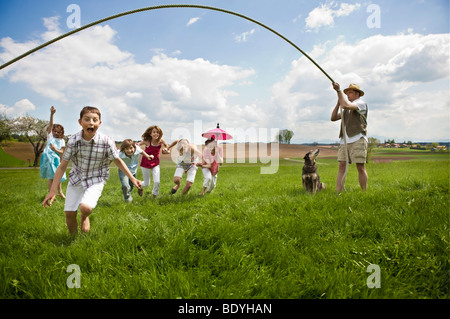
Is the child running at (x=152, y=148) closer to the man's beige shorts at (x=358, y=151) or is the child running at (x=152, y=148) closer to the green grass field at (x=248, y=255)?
the green grass field at (x=248, y=255)

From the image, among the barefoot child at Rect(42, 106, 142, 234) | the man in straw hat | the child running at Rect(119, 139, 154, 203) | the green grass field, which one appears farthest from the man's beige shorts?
the child running at Rect(119, 139, 154, 203)

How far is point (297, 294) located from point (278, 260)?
0.57 meters

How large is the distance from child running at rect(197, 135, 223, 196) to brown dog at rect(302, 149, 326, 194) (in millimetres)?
2538

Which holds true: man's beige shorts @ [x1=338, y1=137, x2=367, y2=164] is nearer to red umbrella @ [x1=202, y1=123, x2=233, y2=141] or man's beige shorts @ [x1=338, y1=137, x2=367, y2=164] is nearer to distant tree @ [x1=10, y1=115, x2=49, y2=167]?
red umbrella @ [x1=202, y1=123, x2=233, y2=141]

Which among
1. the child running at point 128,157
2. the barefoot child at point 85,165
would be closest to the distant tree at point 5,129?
the child running at point 128,157

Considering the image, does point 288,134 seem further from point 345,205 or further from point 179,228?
point 179,228

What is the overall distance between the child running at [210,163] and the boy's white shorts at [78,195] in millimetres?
3632

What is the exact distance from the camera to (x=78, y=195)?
12.7 feet

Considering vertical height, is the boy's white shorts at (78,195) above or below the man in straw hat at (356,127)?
below

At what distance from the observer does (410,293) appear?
2.28 metres

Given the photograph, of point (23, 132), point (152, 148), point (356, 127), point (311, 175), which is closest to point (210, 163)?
point (152, 148)

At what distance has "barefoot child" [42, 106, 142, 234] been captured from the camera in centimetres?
371

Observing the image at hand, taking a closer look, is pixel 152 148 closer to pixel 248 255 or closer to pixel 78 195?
pixel 78 195

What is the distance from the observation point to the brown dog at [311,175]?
626cm
